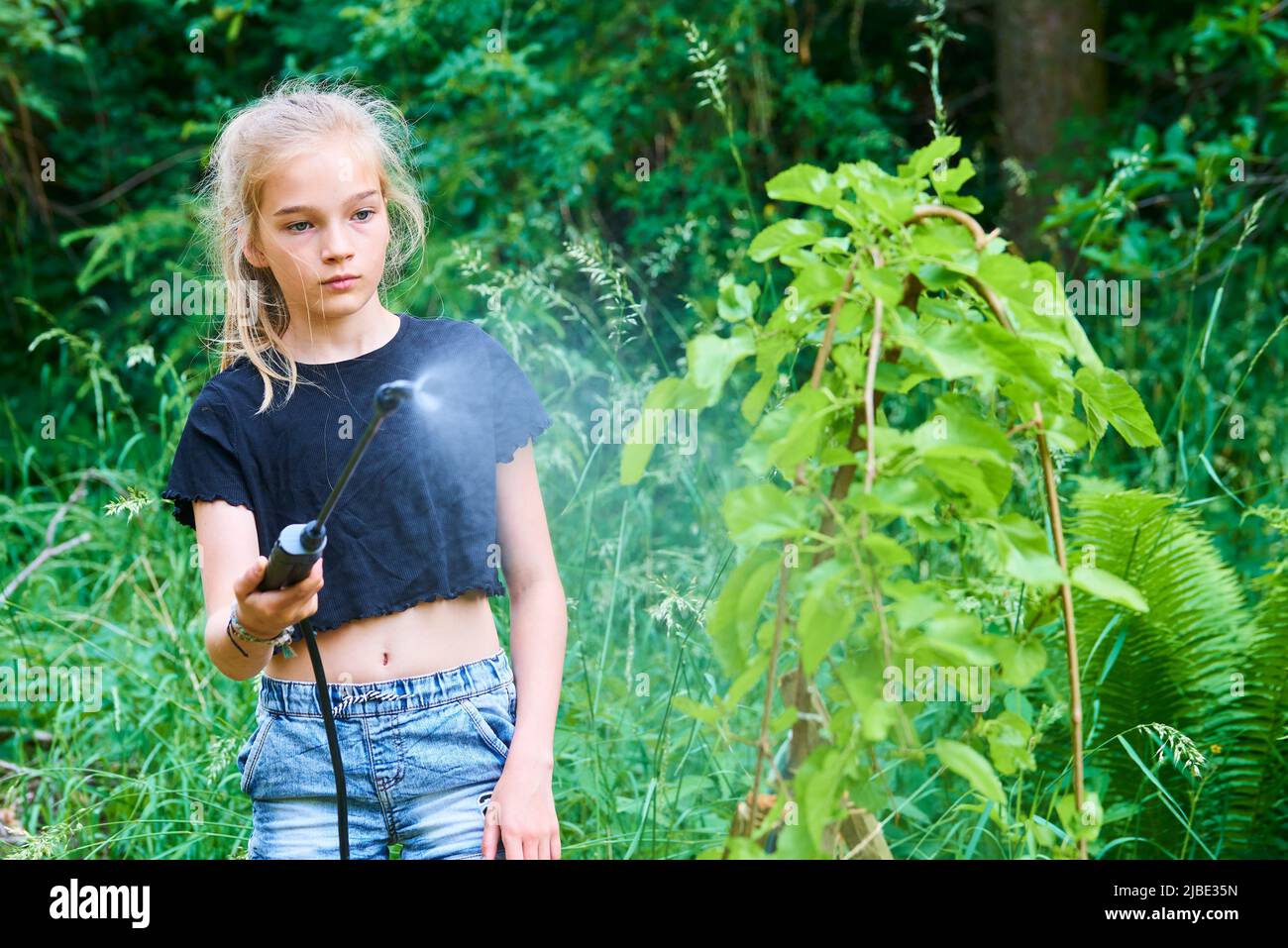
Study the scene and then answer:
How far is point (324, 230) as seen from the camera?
1534mm

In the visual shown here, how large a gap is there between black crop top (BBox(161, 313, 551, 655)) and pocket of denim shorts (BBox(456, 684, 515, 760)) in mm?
135

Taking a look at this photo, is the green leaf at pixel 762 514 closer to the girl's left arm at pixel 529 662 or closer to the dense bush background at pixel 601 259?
the girl's left arm at pixel 529 662

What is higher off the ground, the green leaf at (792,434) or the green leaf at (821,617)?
the green leaf at (792,434)

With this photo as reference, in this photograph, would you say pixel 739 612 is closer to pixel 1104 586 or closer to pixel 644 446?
pixel 644 446

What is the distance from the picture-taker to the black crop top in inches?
60.1

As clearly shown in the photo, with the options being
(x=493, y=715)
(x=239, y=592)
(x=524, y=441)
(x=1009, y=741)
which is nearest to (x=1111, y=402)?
(x=1009, y=741)

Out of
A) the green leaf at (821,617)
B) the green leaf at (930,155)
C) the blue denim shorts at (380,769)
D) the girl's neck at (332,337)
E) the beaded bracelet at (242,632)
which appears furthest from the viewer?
the girl's neck at (332,337)

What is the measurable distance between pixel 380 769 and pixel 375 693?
0.31 feet

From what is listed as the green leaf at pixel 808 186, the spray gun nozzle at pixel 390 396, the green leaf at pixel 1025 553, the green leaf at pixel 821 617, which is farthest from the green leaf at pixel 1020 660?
the spray gun nozzle at pixel 390 396

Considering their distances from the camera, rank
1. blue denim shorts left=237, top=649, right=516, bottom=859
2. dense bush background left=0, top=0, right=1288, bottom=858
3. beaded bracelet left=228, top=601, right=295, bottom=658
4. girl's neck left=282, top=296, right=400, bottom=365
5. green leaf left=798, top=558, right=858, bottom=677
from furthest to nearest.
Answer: dense bush background left=0, top=0, right=1288, bottom=858 < girl's neck left=282, top=296, right=400, bottom=365 < blue denim shorts left=237, top=649, right=516, bottom=859 < beaded bracelet left=228, top=601, right=295, bottom=658 < green leaf left=798, top=558, right=858, bottom=677

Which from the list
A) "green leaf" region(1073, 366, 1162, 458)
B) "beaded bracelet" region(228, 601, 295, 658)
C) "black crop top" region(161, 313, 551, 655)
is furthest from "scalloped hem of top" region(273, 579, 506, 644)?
"green leaf" region(1073, 366, 1162, 458)

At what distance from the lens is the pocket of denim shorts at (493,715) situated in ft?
5.05

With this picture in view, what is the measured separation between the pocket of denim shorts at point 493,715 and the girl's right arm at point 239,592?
26 centimetres

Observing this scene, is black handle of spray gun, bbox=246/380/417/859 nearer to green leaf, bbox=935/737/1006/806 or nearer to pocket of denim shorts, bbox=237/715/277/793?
pocket of denim shorts, bbox=237/715/277/793
